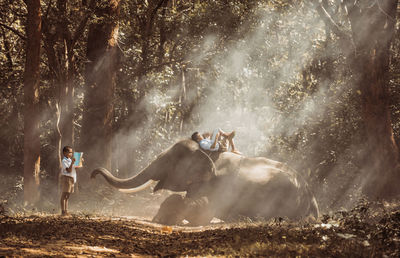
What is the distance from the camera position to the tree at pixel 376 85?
53.6ft

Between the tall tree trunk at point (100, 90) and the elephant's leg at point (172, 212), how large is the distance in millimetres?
5516

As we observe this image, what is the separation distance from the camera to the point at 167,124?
27.9 m

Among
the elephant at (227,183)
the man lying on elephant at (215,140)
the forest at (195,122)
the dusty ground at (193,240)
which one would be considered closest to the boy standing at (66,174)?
the forest at (195,122)

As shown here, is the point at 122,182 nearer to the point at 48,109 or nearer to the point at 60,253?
the point at 60,253

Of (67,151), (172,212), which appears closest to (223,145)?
(172,212)

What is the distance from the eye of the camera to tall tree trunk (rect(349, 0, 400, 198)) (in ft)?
53.6

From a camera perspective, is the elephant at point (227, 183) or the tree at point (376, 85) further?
the tree at point (376, 85)

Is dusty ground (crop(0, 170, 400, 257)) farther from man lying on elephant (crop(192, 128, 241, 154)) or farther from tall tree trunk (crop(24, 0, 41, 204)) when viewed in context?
man lying on elephant (crop(192, 128, 241, 154))

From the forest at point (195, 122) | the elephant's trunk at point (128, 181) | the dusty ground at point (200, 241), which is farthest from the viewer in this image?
the elephant's trunk at point (128, 181)

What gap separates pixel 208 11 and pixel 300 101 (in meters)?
7.94

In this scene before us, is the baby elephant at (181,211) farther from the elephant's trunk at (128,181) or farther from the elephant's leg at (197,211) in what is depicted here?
the elephant's trunk at (128,181)

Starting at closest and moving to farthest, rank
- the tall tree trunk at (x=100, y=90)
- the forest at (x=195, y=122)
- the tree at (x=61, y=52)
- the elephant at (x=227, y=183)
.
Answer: the forest at (x=195, y=122) → the elephant at (x=227, y=183) → the tree at (x=61, y=52) → the tall tree trunk at (x=100, y=90)

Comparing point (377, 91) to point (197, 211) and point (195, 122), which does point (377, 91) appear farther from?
point (195, 122)

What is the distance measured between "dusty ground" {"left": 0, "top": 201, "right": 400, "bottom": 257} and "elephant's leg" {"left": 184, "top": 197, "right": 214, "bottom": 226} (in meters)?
2.97
